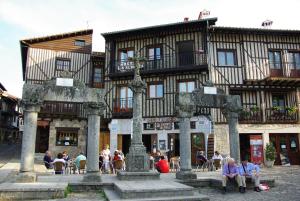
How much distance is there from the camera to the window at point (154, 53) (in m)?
20.4

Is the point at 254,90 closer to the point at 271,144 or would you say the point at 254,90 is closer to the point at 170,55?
the point at 271,144

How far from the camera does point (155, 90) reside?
65.6 feet

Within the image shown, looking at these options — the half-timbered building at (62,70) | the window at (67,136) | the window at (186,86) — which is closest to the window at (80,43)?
the half-timbered building at (62,70)

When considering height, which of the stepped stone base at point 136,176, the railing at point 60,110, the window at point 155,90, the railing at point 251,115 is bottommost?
the stepped stone base at point 136,176

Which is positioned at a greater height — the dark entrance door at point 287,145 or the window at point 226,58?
the window at point 226,58

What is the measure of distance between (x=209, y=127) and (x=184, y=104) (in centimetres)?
842

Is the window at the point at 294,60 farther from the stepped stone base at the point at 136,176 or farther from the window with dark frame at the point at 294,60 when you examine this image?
the stepped stone base at the point at 136,176

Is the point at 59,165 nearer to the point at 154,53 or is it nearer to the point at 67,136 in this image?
the point at 67,136

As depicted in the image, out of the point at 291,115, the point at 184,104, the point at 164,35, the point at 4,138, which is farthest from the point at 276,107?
the point at 4,138

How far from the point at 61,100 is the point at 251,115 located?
1329 centimetres

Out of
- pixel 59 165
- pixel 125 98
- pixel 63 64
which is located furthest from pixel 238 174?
pixel 63 64

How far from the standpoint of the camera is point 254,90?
63.1 feet

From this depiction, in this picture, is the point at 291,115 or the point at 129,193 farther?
the point at 291,115

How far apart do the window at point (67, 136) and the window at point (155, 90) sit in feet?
20.9
